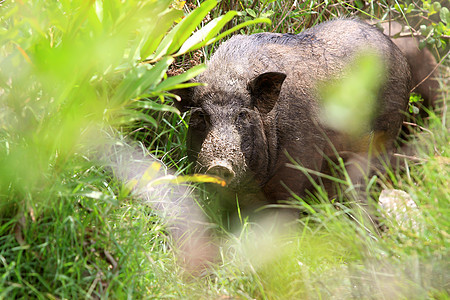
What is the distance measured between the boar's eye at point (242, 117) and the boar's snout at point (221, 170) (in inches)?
14.0

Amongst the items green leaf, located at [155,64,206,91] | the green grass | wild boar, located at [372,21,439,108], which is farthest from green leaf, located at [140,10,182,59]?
wild boar, located at [372,21,439,108]

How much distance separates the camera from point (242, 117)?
137 inches

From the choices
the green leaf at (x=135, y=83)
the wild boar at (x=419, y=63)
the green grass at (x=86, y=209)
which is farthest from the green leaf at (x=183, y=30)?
the wild boar at (x=419, y=63)

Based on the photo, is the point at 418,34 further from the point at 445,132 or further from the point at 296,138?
the point at 445,132

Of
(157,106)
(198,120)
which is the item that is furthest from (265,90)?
(157,106)

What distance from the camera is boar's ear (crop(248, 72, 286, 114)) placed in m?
3.47

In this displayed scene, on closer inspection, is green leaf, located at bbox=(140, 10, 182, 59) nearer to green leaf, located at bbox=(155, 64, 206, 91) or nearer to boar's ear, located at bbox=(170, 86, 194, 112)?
green leaf, located at bbox=(155, 64, 206, 91)

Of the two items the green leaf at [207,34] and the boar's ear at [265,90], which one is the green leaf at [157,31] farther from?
the boar's ear at [265,90]

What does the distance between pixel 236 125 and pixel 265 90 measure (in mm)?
310

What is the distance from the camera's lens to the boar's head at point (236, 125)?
3.33 metres

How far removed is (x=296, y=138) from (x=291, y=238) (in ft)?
2.25

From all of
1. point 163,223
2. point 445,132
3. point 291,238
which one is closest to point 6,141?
point 163,223

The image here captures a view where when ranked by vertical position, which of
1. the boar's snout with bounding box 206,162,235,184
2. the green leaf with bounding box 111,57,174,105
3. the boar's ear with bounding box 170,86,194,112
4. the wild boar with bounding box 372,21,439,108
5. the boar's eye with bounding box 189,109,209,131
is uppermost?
the green leaf with bounding box 111,57,174,105

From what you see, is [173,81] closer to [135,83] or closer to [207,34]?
[135,83]
